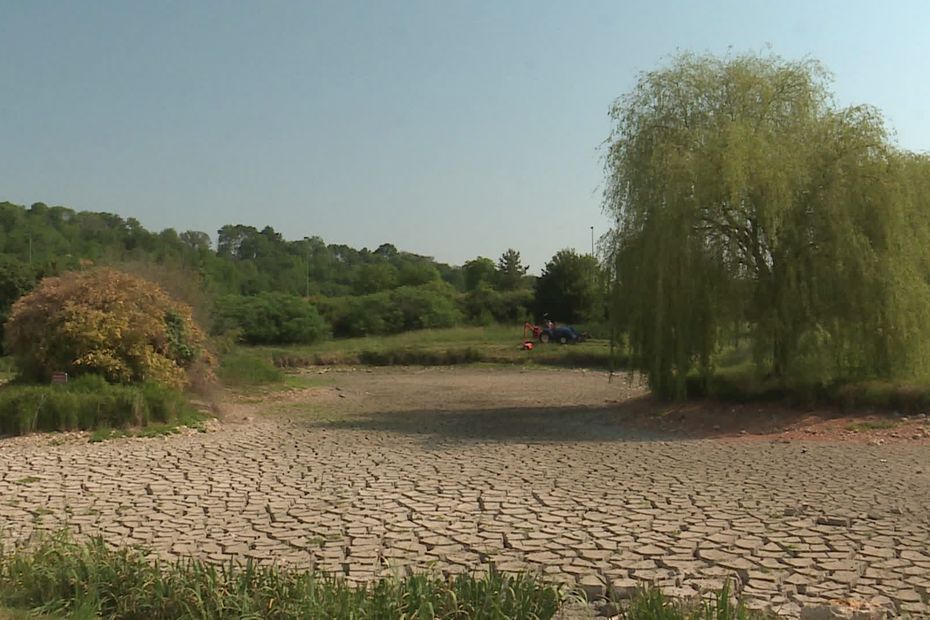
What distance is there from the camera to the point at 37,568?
5805 mm

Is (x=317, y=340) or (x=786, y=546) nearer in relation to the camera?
(x=786, y=546)

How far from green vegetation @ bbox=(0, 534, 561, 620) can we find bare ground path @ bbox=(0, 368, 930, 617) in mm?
1087

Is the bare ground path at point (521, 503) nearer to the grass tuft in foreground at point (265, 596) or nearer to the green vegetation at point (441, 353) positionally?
the grass tuft in foreground at point (265, 596)

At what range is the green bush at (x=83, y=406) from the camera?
14953mm

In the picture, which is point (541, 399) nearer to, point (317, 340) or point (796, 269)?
point (796, 269)

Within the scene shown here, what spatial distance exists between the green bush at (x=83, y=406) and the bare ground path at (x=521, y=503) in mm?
850

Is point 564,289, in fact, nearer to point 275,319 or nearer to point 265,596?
point 275,319

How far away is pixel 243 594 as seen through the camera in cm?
521

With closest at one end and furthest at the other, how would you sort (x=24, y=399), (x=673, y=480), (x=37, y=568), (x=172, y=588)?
(x=172, y=588) → (x=37, y=568) → (x=673, y=480) → (x=24, y=399)

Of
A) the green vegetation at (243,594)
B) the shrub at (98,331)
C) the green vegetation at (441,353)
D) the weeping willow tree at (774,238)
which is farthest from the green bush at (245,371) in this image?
the green vegetation at (243,594)

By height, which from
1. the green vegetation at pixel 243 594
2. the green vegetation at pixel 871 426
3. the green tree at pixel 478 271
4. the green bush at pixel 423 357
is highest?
the green tree at pixel 478 271

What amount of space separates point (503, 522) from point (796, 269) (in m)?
10.1

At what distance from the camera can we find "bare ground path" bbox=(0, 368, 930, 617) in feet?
21.8

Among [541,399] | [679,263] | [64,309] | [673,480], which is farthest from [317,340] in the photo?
[673,480]
